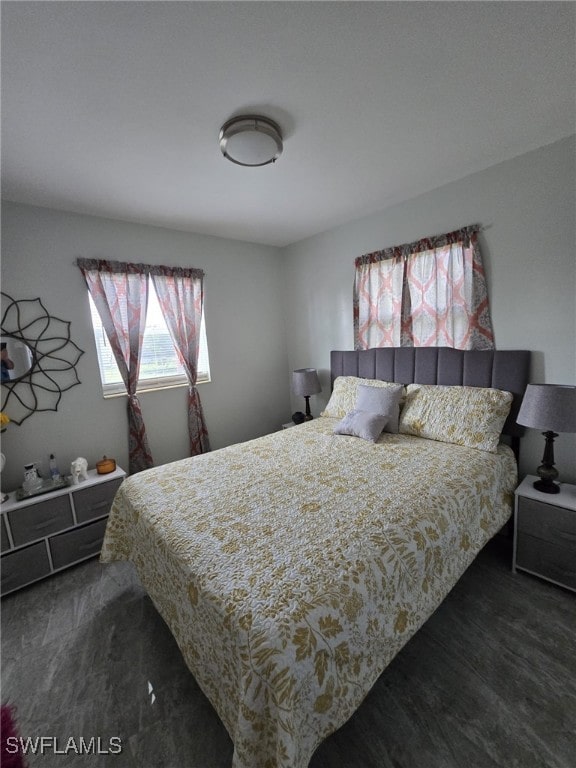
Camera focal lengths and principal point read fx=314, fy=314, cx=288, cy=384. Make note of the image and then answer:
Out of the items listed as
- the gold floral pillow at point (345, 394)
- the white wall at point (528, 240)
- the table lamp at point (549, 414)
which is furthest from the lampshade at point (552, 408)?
the gold floral pillow at point (345, 394)

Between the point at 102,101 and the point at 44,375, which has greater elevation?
the point at 102,101

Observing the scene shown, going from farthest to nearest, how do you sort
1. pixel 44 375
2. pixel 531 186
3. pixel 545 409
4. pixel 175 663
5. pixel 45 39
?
pixel 44 375 < pixel 531 186 < pixel 545 409 < pixel 175 663 < pixel 45 39

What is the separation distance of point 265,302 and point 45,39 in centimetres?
265

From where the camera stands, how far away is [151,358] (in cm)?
294

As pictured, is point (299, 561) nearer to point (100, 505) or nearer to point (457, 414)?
point (457, 414)

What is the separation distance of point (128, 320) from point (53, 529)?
165 cm

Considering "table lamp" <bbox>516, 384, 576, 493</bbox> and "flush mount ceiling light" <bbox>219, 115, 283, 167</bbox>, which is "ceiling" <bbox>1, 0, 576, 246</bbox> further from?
"table lamp" <bbox>516, 384, 576, 493</bbox>

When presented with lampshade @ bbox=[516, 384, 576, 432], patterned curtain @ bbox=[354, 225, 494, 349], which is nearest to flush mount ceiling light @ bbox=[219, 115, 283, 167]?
patterned curtain @ bbox=[354, 225, 494, 349]

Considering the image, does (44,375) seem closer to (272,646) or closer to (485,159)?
(272,646)

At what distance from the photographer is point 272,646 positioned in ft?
2.89

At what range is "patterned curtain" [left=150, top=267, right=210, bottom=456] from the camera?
291 centimetres

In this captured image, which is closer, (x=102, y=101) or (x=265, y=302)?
(x=102, y=101)

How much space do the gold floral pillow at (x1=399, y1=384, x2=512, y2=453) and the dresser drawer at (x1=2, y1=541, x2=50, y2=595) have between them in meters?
2.65

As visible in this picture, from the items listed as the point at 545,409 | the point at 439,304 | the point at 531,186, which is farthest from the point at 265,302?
the point at 545,409
